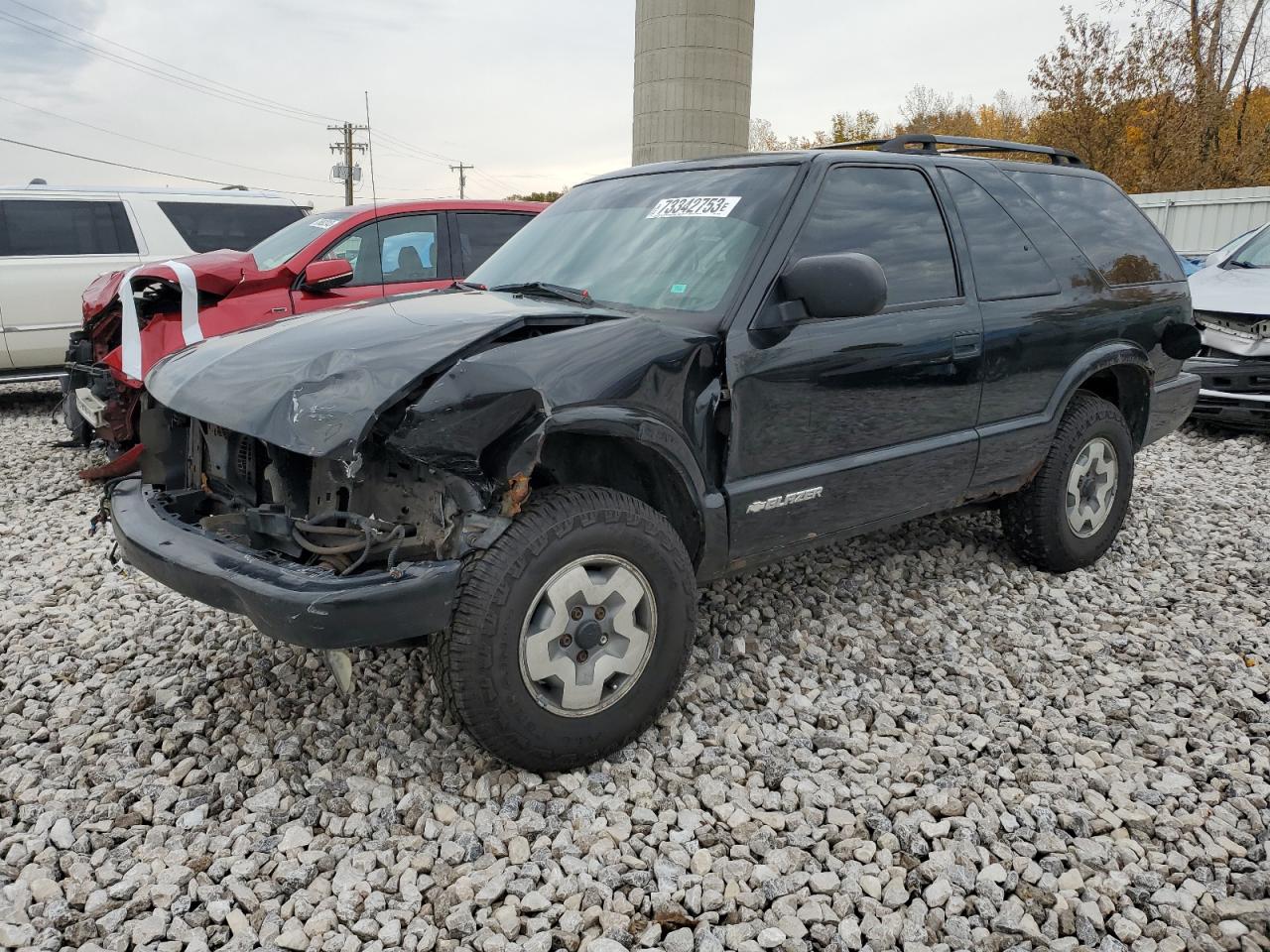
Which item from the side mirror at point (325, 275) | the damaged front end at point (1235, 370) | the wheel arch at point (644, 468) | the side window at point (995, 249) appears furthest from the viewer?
the damaged front end at point (1235, 370)

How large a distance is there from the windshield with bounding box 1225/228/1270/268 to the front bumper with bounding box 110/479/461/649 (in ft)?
28.1

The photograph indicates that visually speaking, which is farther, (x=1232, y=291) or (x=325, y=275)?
(x=1232, y=291)

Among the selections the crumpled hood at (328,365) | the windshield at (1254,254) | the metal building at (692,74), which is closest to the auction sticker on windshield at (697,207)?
the crumpled hood at (328,365)

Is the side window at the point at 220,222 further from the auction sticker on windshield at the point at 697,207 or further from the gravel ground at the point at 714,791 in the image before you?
the auction sticker on windshield at the point at 697,207

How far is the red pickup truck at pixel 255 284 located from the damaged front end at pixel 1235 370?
5.52m

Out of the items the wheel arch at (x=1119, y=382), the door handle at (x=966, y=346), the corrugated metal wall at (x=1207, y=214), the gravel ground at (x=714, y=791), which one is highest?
the corrugated metal wall at (x=1207, y=214)

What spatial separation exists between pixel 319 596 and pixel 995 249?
3114 mm

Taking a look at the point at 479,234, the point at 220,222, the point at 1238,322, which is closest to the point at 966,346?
the point at 479,234

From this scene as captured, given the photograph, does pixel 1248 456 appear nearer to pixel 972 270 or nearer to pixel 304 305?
pixel 972 270

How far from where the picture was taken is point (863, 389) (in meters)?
3.41

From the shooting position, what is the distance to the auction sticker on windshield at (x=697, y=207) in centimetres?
337

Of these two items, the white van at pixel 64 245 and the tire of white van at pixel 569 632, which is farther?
the white van at pixel 64 245

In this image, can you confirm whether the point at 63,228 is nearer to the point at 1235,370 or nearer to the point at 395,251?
the point at 395,251

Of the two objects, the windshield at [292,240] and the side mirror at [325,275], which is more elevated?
the windshield at [292,240]
